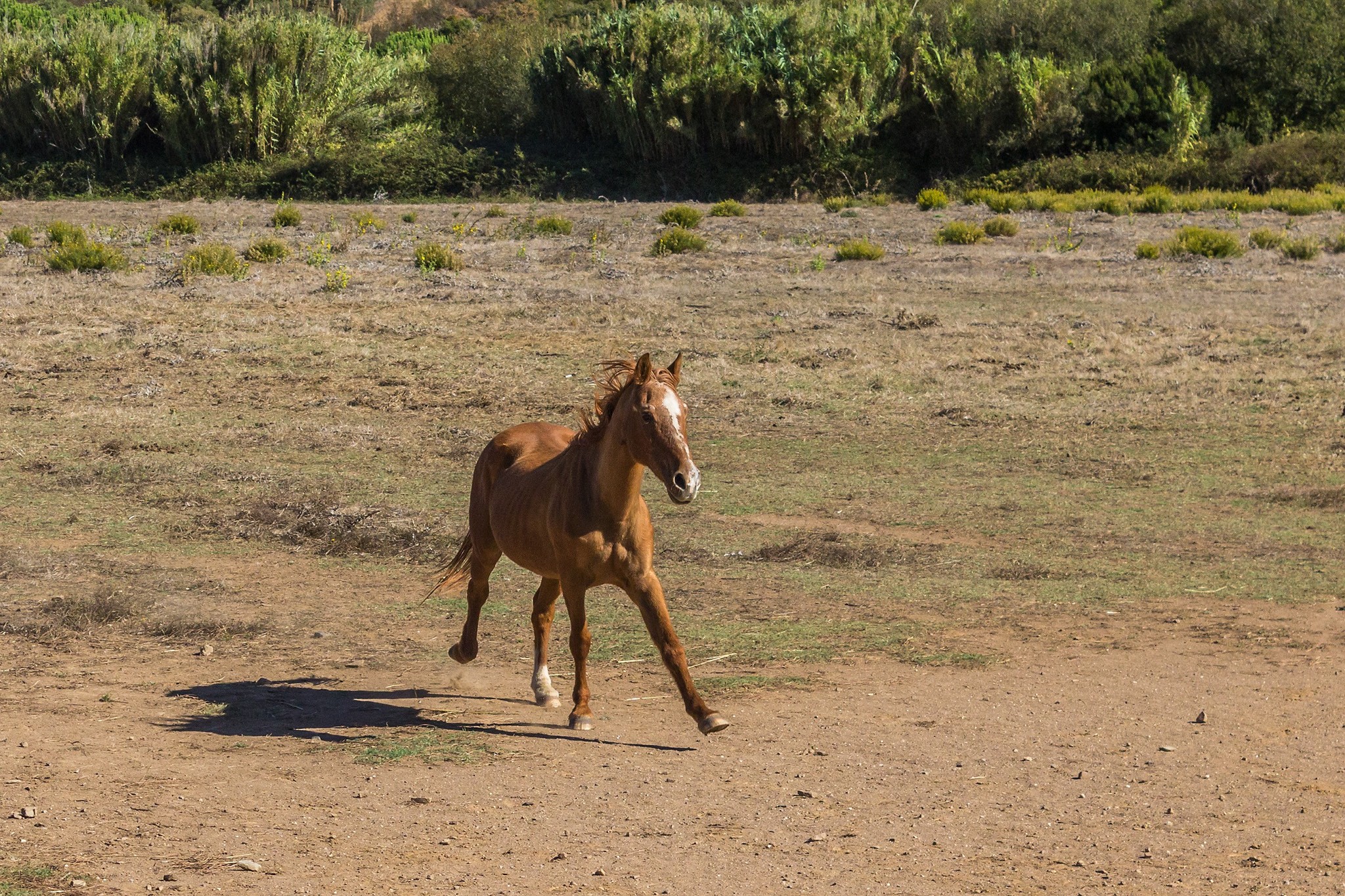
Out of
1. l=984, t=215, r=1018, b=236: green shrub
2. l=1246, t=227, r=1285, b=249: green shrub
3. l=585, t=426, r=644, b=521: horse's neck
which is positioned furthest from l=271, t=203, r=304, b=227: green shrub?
l=585, t=426, r=644, b=521: horse's neck

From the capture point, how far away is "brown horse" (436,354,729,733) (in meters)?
6.26

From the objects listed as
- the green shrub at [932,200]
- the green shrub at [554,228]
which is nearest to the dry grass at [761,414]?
the green shrub at [554,228]

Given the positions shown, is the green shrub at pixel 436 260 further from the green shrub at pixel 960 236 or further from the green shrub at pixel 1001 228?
the green shrub at pixel 1001 228

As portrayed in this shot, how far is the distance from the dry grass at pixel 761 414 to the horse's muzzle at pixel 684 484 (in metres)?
2.94

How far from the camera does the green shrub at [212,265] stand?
910 inches

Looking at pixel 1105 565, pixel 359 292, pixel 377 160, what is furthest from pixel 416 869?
pixel 377 160

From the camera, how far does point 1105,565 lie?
10.7 meters

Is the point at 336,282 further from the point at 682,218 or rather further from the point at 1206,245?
the point at 1206,245

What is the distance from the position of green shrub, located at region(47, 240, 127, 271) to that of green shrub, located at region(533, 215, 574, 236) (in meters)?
8.02

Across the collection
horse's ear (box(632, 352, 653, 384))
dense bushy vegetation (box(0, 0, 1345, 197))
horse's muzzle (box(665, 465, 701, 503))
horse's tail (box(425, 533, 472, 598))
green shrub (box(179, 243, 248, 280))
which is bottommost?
horse's tail (box(425, 533, 472, 598))

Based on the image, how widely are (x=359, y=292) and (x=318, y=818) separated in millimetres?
17020

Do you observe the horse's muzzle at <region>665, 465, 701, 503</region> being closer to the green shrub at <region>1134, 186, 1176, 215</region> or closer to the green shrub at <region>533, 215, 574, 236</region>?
the green shrub at <region>533, 215, 574, 236</region>

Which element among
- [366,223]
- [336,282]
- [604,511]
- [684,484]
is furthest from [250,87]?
[684,484]

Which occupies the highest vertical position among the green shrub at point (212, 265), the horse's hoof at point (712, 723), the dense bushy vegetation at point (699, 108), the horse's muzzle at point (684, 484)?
the dense bushy vegetation at point (699, 108)
